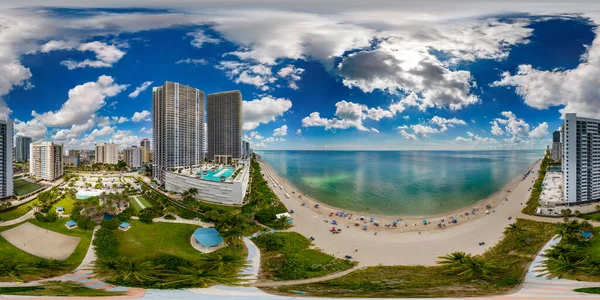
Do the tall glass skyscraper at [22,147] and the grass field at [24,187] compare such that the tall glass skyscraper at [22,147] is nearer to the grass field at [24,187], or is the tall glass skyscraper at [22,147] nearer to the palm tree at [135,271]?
the grass field at [24,187]

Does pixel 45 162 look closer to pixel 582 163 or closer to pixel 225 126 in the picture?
pixel 225 126

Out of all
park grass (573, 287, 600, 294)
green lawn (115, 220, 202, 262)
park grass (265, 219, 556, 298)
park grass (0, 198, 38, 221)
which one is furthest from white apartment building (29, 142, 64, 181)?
park grass (573, 287, 600, 294)

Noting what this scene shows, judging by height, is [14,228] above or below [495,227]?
above

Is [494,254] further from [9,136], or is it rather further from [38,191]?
[9,136]

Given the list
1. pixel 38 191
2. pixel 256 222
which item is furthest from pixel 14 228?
pixel 256 222

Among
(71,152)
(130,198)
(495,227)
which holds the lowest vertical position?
(495,227)

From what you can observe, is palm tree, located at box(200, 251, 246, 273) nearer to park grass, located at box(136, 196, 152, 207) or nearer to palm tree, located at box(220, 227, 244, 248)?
palm tree, located at box(220, 227, 244, 248)

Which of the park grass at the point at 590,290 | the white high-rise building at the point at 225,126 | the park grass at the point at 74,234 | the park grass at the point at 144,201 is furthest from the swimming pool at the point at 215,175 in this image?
the white high-rise building at the point at 225,126

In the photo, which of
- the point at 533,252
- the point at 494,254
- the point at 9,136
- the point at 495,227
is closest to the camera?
the point at 533,252
